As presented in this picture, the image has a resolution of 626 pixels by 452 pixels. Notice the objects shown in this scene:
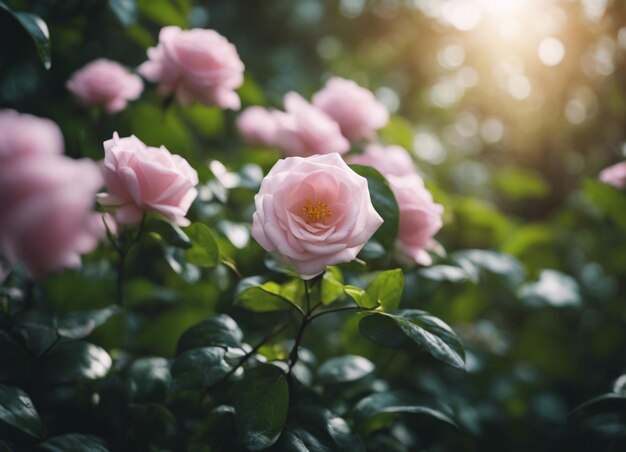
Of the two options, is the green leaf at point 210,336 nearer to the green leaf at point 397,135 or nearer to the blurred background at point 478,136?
the blurred background at point 478,136

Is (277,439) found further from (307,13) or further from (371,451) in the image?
(307,13)

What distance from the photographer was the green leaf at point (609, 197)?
1311mm

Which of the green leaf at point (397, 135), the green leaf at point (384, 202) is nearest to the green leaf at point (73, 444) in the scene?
the green leaf at point (384, 202)

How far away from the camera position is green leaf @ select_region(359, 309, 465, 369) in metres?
0.69

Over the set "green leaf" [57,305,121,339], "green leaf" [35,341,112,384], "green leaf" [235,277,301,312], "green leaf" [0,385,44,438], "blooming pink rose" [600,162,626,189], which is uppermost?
"blooming pink rose" [600,162,626,189]

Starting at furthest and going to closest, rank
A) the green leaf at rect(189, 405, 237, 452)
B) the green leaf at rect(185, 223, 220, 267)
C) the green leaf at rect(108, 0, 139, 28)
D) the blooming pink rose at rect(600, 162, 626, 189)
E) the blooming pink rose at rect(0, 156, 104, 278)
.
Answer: the blooming pink rose at rect(600, 162, 626, 189)
the green leaf at rect(108, 0, 139, 28)
the green leaf at rect(185, 223, 220, 267)
the green leaf at rect(189, 405, 237, 452)
the blooming pink rose at rect(0, 156, 104, 278)

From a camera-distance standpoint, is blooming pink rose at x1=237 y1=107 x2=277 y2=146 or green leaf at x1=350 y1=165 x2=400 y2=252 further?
blooming pink rose at x1=237 y1=107 x2=277 y2=146

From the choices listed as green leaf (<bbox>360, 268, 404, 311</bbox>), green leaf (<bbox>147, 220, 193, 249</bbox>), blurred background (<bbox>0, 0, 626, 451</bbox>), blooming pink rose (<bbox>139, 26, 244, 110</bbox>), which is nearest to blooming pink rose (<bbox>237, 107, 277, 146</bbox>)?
blurred background (<bbox>0, 0, 626, 451</bbox>)

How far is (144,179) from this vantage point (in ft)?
2.43

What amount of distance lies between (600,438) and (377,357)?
1.56 feet

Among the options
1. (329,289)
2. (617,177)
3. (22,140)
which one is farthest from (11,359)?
(617,177)

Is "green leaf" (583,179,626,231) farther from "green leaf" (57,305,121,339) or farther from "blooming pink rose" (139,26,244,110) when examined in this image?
"green leaf" (57,305,121,339)

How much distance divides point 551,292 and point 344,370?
0.66 metres

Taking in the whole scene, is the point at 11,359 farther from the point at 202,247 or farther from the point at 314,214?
the point at 314,214
